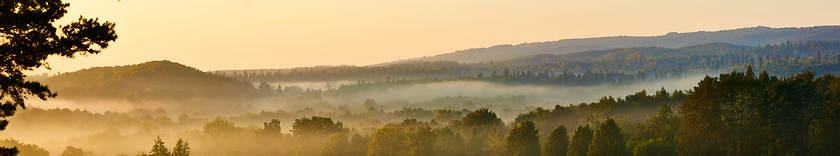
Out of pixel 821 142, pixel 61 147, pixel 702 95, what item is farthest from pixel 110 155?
pixel 821 142

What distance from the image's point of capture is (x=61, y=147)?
7067 inches

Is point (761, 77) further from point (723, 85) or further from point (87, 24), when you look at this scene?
point (87, 24)

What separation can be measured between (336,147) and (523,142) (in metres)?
36.9

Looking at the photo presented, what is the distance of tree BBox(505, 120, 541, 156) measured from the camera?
81375 mm

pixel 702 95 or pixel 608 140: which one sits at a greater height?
pixel 702 95

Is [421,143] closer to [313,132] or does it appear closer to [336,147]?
[336,147]

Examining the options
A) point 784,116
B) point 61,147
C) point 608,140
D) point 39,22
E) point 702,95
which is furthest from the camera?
point 61,147

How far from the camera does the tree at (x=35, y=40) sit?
2219 centimetres

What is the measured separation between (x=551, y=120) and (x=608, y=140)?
44871 millimetres

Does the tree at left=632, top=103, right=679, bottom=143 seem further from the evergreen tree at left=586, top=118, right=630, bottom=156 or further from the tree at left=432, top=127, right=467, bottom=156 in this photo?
the tree at left=432, top=127, right=467, bottom=156

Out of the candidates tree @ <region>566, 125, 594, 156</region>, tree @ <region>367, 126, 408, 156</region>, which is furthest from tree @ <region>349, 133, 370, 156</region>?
tree @ <region>566, 125, 594, 156</region>

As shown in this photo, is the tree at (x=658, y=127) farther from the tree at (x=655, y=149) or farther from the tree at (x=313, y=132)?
the tree at (x=313, y=132)

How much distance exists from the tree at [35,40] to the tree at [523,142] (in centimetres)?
6429

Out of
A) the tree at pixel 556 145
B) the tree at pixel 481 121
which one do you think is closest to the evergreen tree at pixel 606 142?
the tree at pixel 556 145
